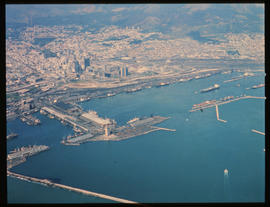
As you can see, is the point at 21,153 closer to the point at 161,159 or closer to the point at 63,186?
the point at 63,186

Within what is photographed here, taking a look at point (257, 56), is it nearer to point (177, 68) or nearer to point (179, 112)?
point (177, 68)

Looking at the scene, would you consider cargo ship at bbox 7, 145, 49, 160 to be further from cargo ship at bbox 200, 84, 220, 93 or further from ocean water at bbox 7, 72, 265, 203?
cargo ship at bbox 200, 84, 220, 93

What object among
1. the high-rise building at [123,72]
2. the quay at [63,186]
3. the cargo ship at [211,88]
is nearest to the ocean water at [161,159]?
the quay at [63,186]

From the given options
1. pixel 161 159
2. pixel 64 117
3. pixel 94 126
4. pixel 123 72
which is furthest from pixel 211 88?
pixel 161 159

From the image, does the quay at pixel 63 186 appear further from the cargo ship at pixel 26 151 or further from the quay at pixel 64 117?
the quay at pixel 64 117

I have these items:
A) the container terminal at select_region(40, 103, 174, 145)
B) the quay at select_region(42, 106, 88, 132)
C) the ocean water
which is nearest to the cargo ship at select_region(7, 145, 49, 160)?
the ocean water

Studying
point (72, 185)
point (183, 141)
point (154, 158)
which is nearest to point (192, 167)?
point (154, 158)
